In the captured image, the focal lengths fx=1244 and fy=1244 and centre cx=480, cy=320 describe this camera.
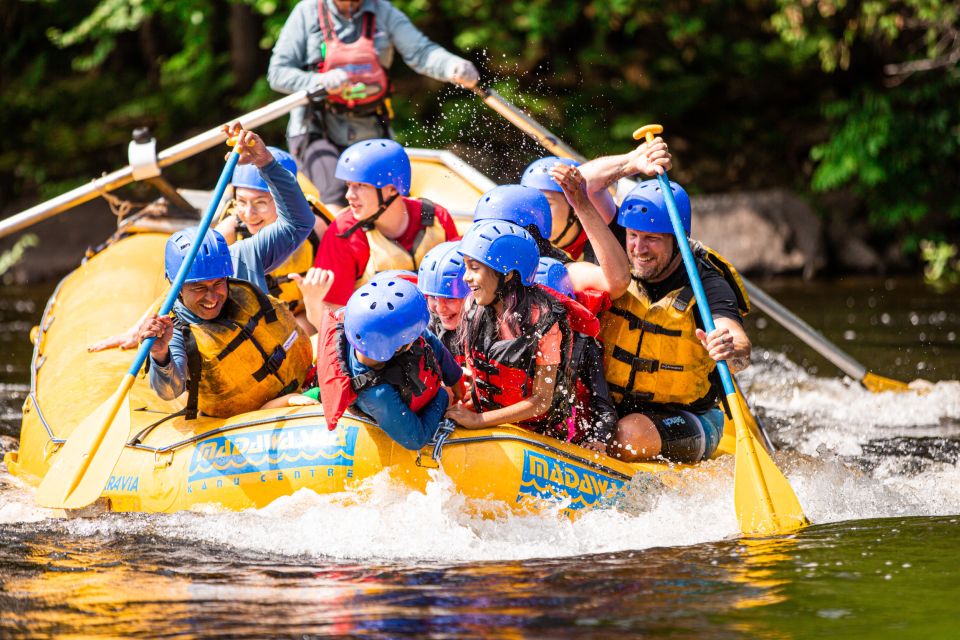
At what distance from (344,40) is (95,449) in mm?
3170

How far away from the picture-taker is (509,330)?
15.3ft

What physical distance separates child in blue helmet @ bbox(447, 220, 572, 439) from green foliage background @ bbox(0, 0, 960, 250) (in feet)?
22.3

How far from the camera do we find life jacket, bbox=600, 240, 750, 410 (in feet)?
16.6

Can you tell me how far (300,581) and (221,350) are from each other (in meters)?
1.20

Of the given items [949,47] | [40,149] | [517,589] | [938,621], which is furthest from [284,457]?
[40,149]

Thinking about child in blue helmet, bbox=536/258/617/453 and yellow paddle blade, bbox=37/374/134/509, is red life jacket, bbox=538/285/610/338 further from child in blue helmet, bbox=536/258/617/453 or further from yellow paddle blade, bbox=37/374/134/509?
yellow paddle blade, bbox=37/374/134/509

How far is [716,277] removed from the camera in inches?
200

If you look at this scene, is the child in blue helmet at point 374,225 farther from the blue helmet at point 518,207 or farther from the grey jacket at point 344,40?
the grey jacket at point 344,40

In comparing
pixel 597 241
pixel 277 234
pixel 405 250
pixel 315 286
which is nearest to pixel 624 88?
pixel 405 250

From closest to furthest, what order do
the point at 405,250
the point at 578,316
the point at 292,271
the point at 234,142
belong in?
the point at 578,316
the point at 234,142
the point at 405,250
the point at 292,271

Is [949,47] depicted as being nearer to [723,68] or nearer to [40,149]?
[723,68]

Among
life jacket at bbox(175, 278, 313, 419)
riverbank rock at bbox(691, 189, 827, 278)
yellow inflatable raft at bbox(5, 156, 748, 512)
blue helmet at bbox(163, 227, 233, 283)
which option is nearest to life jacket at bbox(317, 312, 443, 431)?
yellow inflatable raft at bbox(5, 156, 748, 512)

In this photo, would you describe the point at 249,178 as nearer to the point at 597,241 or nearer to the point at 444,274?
the point at 444,274

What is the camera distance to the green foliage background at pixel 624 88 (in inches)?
508
